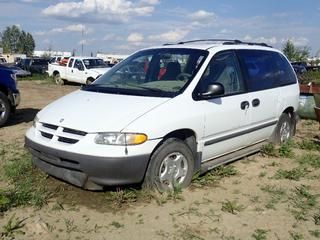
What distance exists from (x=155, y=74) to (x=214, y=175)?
1.51 metres

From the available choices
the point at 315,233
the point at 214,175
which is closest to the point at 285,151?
the point at 214,175

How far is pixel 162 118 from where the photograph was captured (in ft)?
14.4

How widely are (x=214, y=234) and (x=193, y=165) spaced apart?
120 cm

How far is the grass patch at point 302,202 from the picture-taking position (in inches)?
169

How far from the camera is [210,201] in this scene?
4.59 meters

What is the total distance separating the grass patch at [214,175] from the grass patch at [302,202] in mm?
887

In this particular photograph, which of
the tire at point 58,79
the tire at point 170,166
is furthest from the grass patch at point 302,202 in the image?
the tire at point 58,79

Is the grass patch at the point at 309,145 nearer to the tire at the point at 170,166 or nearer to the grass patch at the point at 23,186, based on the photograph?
the tire at the point at 170,166

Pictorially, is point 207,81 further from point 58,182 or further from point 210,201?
point 58,182

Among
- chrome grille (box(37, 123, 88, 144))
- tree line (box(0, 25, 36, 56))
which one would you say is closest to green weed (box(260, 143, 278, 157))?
chrome grille (box(37, 123, 88, 144))

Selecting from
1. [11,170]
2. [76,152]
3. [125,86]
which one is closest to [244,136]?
[125,86]

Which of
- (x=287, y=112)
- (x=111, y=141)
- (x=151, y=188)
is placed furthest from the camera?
(x=287, y=112)

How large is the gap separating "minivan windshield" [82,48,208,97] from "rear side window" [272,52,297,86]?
1936mm

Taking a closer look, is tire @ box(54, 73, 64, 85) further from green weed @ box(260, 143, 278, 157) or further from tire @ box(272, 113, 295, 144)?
green weed @ box(260, 143, 278, 157)
